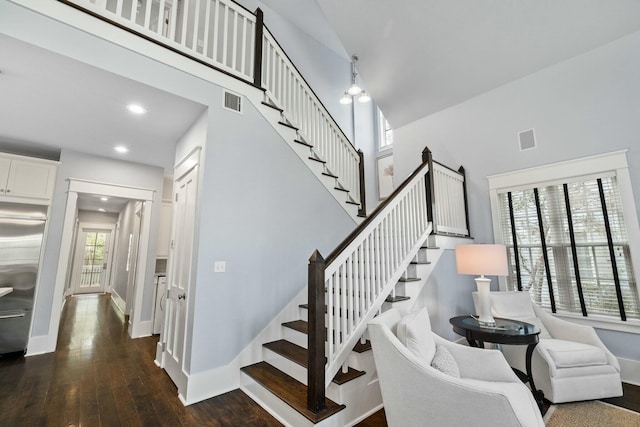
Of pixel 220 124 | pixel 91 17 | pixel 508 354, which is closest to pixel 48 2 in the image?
pixel 91 17

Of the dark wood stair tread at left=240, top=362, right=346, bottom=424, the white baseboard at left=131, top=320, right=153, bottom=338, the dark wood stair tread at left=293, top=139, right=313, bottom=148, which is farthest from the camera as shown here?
the white baseboard at left=131, top=320, right=153, bottom=338

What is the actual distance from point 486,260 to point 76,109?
15.3 feet

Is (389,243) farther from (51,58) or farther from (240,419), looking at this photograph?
(51,58)

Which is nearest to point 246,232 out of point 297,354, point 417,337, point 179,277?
point 179,277

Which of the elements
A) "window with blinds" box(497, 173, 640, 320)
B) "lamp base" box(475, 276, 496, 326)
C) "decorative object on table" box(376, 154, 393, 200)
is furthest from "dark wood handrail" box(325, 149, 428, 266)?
"decorative object on table" box(376, 154, 393, 200)

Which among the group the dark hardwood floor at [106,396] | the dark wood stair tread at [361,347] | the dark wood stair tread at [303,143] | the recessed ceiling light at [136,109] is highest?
the recessed ceiling light at [136,109]

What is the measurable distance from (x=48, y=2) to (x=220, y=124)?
1.53m

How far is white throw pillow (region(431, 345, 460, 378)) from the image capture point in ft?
6.43

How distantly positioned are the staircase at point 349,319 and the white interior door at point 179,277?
788 millimetres

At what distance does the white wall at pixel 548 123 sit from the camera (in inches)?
123

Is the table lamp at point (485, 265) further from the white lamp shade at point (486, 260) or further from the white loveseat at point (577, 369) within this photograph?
the white loveseat at point (577, 369)

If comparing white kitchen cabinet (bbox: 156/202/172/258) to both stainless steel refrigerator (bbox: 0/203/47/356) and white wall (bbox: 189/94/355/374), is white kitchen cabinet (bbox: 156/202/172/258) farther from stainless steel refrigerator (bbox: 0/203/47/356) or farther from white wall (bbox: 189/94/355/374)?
white wall (bbox: 189/94/355/374)

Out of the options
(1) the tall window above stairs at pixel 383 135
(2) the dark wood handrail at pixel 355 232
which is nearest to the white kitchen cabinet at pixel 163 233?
(2) the dark wood handrail at pixel 355 232

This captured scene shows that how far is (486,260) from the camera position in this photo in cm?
276
